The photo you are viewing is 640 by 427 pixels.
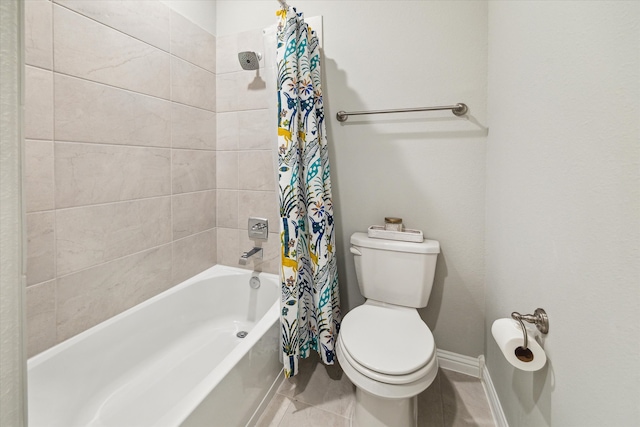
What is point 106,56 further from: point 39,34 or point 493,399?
point 493,399

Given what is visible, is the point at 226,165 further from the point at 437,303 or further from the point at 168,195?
the point at 437,303

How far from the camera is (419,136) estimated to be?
1.47 meters

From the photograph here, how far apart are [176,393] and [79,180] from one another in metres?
1.03

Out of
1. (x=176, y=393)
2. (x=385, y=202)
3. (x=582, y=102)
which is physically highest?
(x=582, y=102)

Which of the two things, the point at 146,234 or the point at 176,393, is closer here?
the point at 176,393

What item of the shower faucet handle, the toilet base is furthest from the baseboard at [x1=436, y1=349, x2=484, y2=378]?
the shower faucet handle

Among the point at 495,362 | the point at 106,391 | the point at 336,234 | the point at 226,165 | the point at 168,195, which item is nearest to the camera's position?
the point at 106,391

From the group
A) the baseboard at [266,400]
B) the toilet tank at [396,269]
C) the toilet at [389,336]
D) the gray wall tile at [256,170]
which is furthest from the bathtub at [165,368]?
the gray wall tile at [256,170]

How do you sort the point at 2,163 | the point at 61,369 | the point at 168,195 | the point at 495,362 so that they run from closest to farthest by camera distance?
the point at 2,163 → the point at 61,369 → the point at 495,362 → the point at 168,195

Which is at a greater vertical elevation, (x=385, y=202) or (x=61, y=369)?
(x=385, y=202)

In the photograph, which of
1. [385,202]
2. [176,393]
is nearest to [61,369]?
→ [176,393]

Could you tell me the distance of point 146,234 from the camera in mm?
1437

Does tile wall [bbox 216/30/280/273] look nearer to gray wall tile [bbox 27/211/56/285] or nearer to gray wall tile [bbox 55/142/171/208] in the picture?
gray wall tile [bbox 55/142/171/208]

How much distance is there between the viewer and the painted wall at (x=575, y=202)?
505 millimetres
